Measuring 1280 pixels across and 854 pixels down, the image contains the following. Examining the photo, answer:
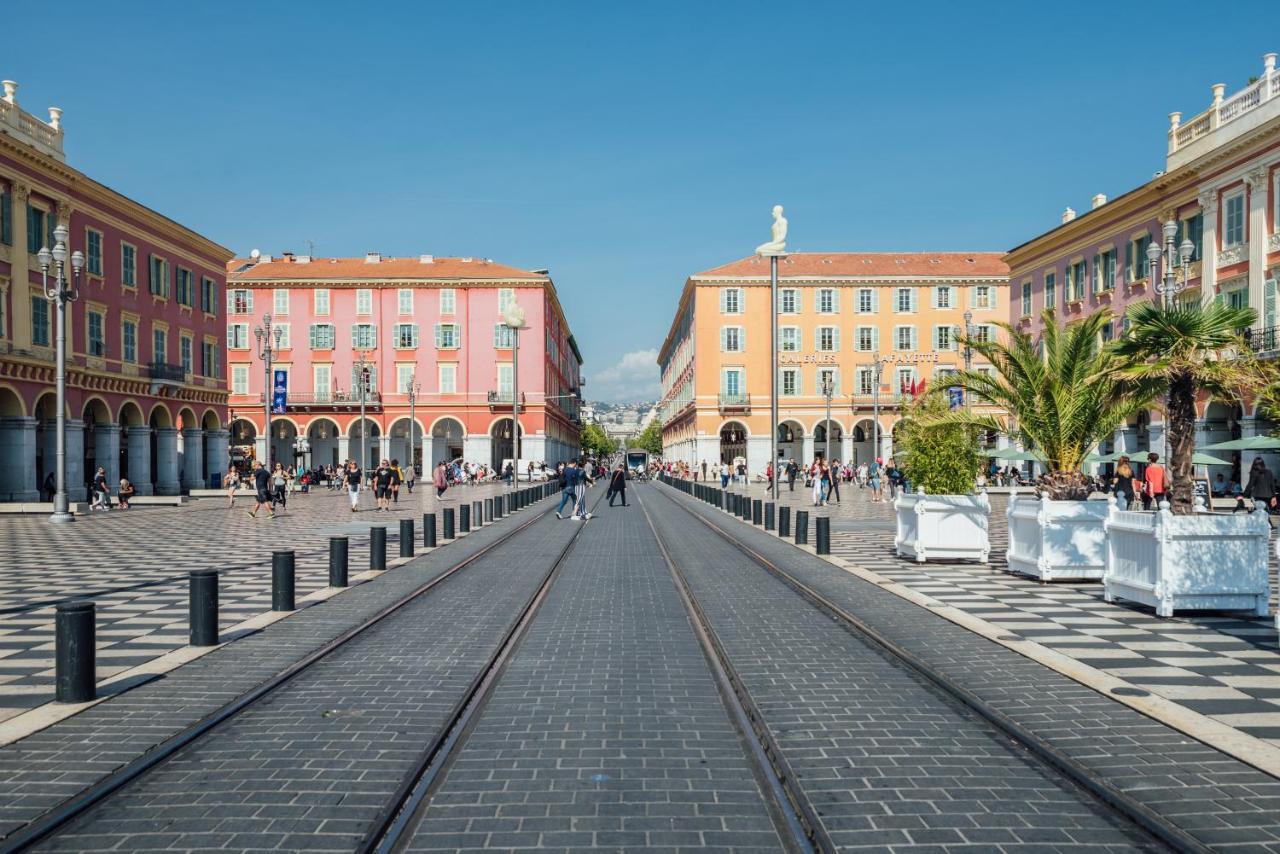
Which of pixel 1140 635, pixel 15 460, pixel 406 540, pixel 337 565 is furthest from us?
pixel 15 460

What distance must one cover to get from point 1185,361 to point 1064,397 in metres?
2.70

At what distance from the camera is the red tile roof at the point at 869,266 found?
73.7 metres

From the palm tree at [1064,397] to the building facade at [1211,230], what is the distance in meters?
15.7

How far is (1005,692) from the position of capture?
7.08 meters

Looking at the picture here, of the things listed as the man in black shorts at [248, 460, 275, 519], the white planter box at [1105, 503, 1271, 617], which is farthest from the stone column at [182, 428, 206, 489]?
the white planter box at [1105, 503, 1271, 617]

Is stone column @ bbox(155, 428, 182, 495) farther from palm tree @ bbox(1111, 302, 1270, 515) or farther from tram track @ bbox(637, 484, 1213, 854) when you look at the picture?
palm tree @ bbox(1111, 302, 1270, 515)

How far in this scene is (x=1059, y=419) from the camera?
15.0 m

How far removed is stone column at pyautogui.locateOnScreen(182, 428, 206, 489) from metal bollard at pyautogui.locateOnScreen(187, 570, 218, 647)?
41939 millimetres

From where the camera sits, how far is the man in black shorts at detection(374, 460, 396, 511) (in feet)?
114

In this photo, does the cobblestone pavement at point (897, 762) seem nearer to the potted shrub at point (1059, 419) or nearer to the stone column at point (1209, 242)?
the potted shrub at point (1059, 419)

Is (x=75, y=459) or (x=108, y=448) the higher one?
(x=108, y=448)

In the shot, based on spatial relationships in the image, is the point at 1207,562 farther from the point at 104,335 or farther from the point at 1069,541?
the point at 104,335

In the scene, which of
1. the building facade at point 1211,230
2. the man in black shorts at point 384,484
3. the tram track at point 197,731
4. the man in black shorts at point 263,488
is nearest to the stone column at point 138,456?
the man in black shorts at point 384,484

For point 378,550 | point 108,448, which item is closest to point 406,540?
point 378,550
